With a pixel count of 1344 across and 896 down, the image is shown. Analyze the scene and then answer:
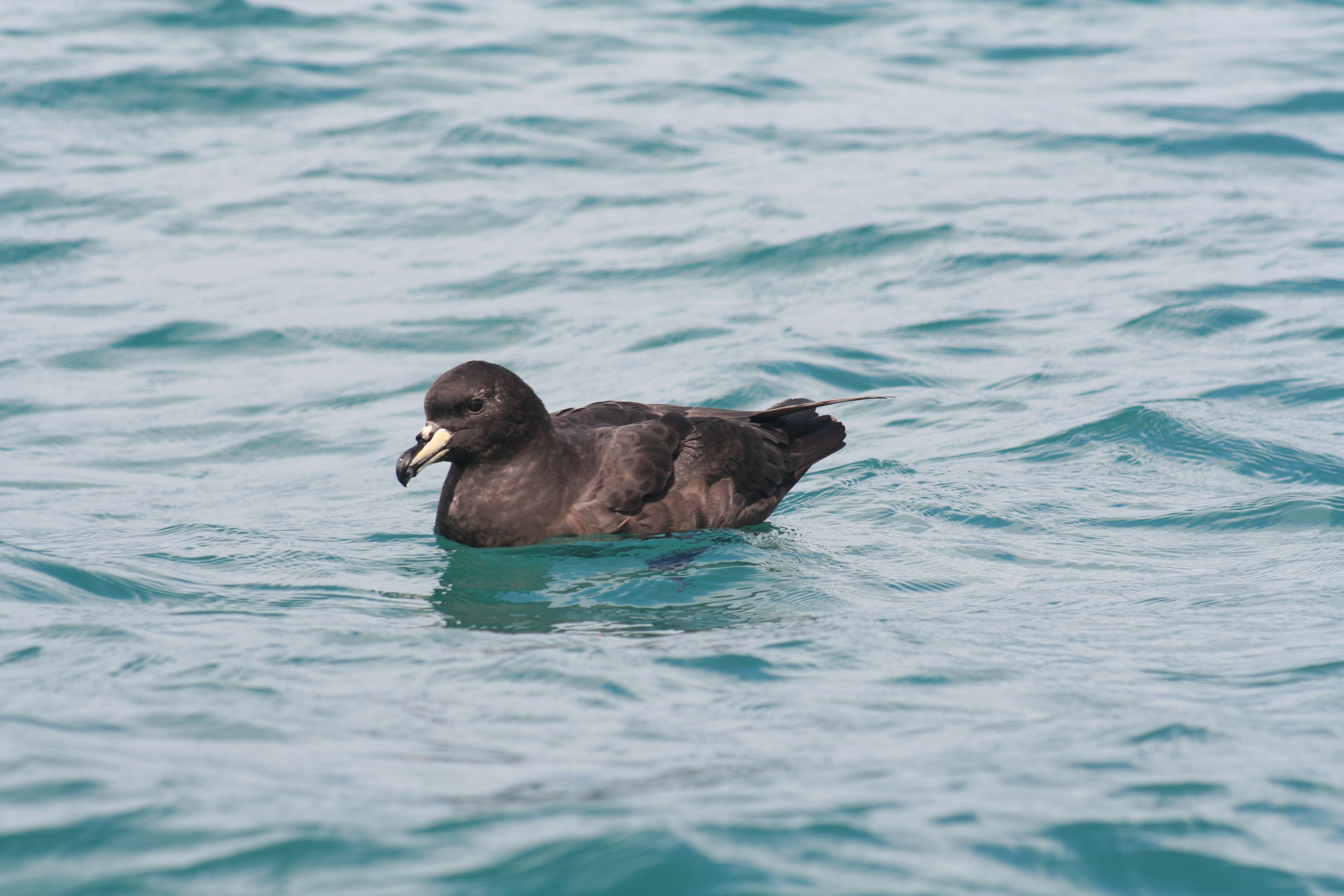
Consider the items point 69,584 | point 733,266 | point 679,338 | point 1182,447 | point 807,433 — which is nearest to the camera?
point 69,584

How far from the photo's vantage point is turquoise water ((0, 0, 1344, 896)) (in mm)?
4098

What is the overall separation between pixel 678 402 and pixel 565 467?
291cm

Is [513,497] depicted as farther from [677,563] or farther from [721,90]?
[721,90]

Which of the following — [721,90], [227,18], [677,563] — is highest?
[227,18]

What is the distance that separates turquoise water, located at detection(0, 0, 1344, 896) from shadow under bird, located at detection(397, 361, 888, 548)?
208mm

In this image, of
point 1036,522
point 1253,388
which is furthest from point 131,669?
point 1253,388

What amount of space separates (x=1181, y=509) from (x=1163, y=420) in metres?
1.43

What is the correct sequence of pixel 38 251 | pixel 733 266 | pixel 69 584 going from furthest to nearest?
pixel 38 251
pixel 733 266
pixel 69 584

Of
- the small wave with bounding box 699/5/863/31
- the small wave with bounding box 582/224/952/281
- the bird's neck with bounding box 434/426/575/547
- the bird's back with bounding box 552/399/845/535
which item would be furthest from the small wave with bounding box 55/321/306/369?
the small wave with bounding box 699/5/863/31

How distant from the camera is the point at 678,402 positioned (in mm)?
10188

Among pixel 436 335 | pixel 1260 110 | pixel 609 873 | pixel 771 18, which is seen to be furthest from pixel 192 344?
pixel 1260 110

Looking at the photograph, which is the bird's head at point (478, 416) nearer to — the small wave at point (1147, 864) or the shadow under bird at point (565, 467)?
the shadow under bird at point (565, 467)

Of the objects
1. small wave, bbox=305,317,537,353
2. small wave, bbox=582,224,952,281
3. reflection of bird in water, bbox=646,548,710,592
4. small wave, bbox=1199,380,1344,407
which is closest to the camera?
reflection of bird in water, bbox=646,548,710,592

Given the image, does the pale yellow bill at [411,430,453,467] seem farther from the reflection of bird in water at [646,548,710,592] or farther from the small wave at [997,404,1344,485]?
the small wave at [997,404,1344,485]
